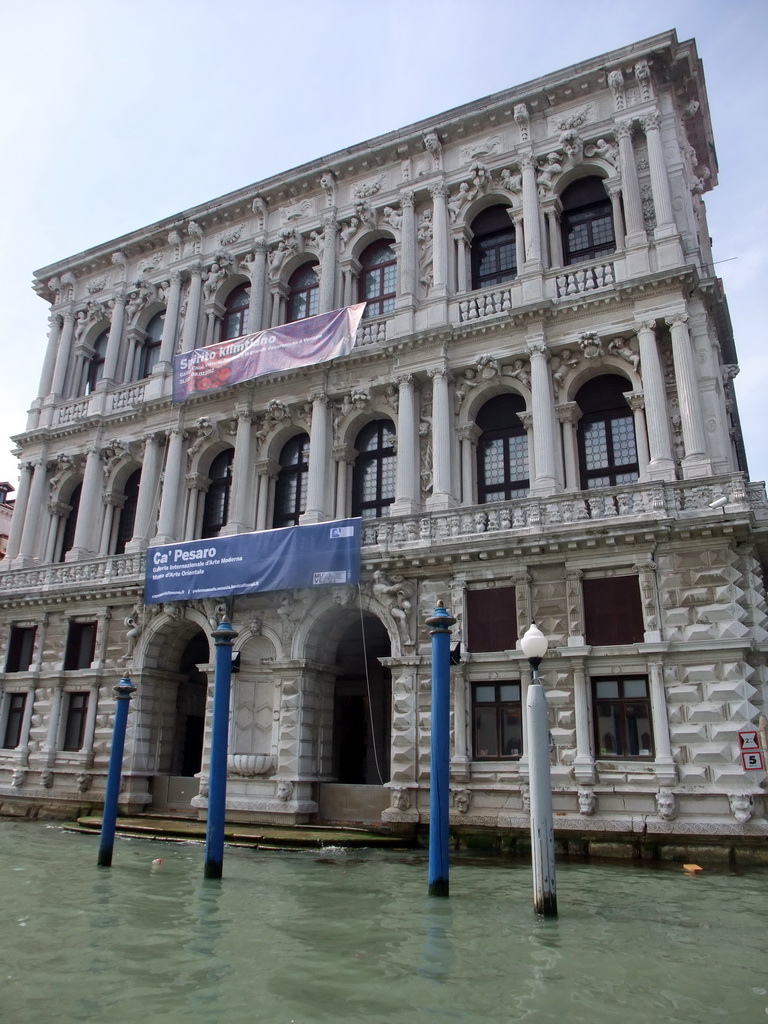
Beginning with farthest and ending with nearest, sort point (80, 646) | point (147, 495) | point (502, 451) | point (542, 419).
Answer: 1. point (147, 495)
2. point (80, 646)
3. point (502, 451)
4. point (542, 419)

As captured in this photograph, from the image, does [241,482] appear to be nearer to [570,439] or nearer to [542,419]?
[542,419]

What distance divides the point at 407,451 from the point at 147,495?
9.68m

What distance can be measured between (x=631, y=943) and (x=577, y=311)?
1656cm

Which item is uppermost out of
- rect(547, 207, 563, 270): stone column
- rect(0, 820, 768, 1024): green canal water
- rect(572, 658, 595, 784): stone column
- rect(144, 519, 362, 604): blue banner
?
rect(547, 207, 563, 270): stone column

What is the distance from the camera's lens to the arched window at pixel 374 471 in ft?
79.0

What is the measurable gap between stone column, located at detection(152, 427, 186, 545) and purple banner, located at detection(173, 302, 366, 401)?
141cm

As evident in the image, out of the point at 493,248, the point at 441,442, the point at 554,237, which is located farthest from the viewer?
the point at 493,248

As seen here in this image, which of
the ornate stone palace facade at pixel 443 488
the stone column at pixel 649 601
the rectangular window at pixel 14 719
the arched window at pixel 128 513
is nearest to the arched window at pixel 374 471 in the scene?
the ornate stone palace facade at pixel 443 488

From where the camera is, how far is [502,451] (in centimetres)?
2266

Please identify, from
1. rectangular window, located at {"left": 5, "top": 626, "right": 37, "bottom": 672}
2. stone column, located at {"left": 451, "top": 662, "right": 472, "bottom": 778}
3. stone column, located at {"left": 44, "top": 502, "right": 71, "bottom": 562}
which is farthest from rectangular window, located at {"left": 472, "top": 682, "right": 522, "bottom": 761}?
stone column, located at {"left": 44, "top": 502, "right": 71, "bottom": 562}

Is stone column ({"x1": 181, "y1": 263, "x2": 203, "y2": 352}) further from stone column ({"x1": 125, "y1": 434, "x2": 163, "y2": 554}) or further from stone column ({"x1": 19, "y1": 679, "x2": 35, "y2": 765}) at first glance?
stone column ({"x1": 19, "y1": 679, "x2": 35, "y2": 765})

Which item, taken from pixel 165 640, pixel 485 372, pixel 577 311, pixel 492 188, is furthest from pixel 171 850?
pixel 492 188

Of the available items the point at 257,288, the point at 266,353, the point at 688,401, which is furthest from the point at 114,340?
the point at 688,401

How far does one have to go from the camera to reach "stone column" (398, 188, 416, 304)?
24.6 metres
